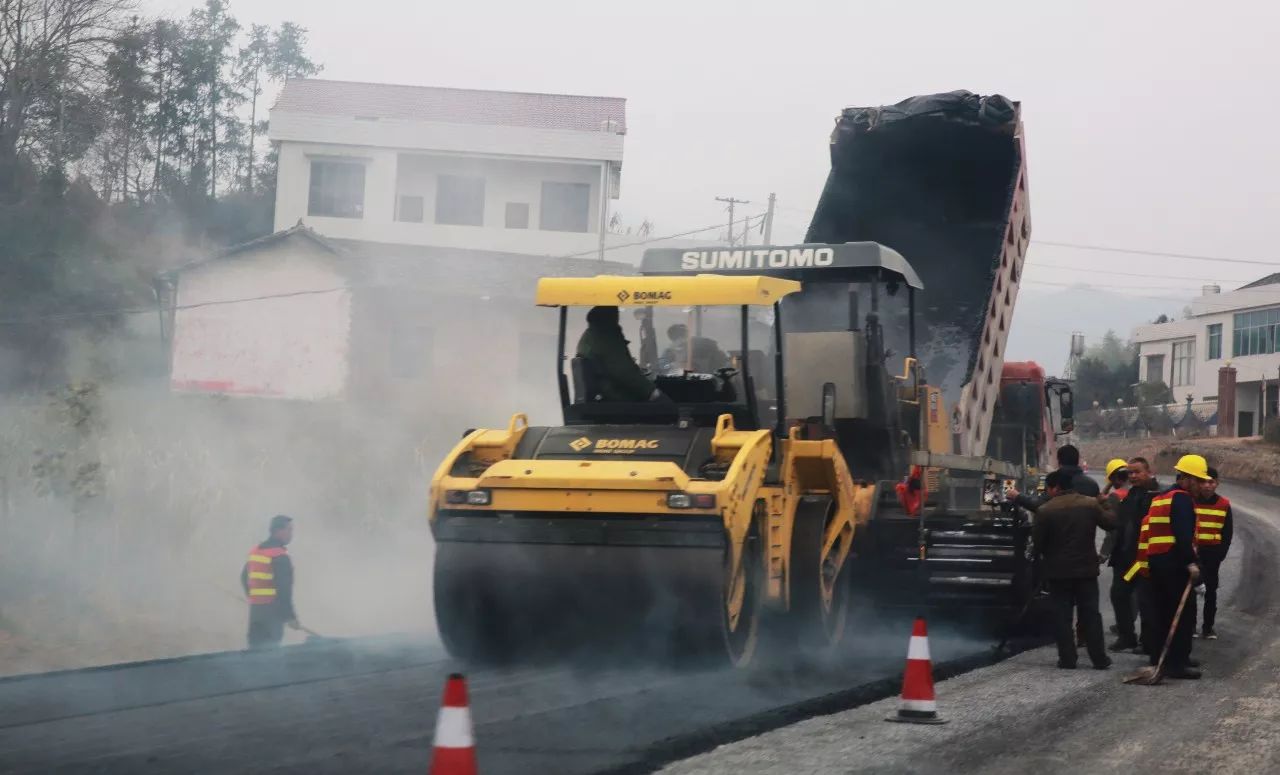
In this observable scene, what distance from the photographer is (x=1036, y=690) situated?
30.2ft

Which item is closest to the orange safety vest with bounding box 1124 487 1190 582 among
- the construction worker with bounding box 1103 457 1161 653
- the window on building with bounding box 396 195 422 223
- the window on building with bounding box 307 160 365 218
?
the construction worker with bounding box 1103 457 1161 653

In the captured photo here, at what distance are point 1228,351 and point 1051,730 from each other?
59.1m

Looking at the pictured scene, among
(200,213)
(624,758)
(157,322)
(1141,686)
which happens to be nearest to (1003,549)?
(1141,686)

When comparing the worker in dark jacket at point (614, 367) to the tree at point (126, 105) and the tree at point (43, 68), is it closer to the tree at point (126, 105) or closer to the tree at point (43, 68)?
the tree at point (43, 68)

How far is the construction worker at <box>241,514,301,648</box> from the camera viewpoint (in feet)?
37.8

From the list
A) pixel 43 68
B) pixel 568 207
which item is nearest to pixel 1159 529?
pixel 43 68

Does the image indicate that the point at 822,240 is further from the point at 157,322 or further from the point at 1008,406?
the point at 157,322

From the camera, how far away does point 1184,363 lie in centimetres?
6981

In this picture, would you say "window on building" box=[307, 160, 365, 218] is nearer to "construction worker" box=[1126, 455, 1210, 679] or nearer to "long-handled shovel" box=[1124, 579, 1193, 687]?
"construction worker" box=[1126, 455, 1210, 679]

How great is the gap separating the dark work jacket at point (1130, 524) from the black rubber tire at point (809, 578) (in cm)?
271

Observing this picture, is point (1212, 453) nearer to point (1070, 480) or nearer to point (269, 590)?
point (1070, 480)

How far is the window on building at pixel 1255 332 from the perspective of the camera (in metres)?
58.3

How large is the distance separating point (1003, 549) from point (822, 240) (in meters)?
4.62

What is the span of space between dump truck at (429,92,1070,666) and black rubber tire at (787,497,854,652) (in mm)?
15
